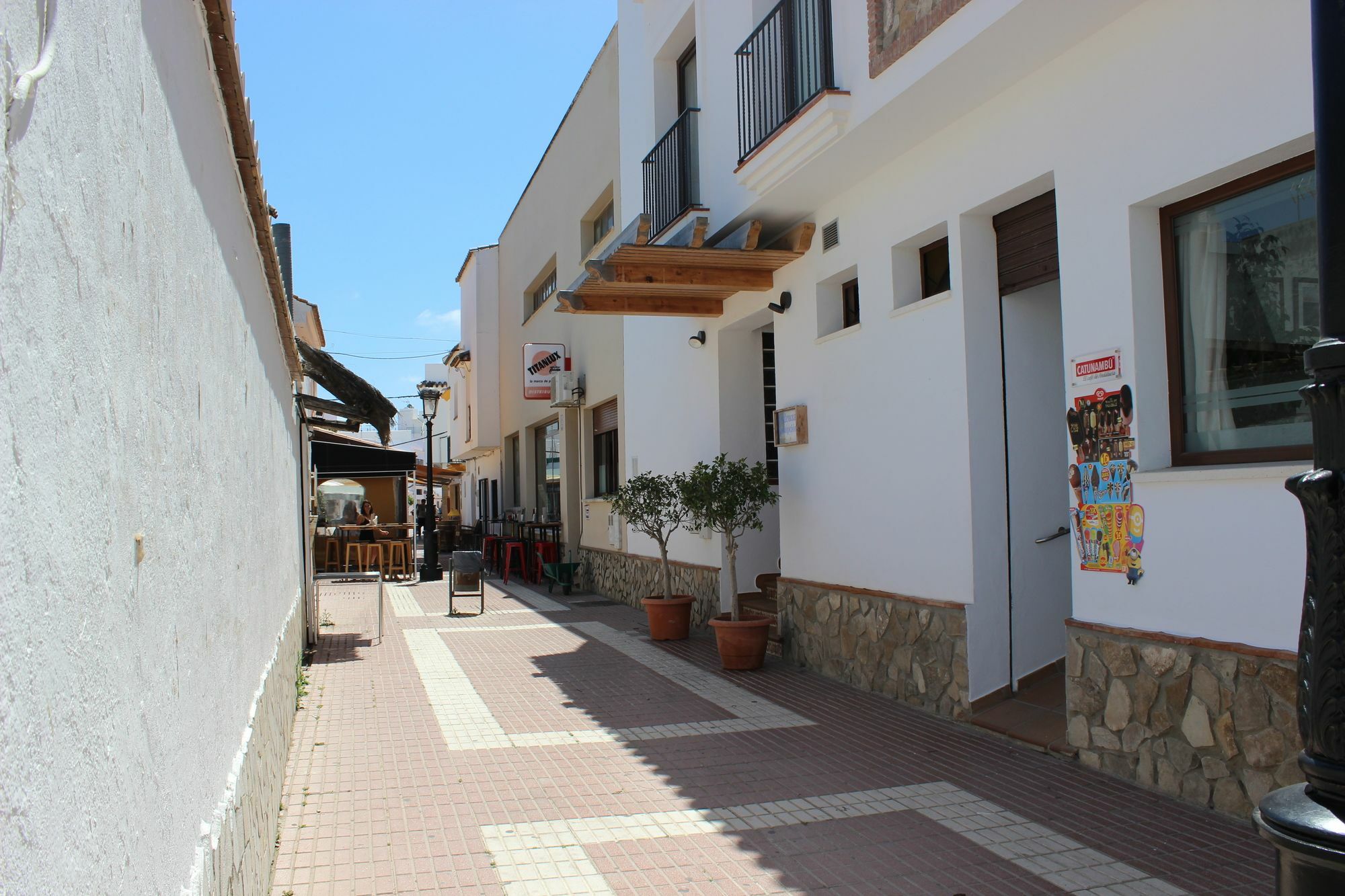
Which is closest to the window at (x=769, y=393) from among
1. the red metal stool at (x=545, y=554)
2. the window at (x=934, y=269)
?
the window at (x=934, y=269)

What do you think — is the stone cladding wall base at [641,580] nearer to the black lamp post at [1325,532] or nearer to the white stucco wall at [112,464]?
the white stucco wall at [112,464]

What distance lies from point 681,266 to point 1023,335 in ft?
11.4

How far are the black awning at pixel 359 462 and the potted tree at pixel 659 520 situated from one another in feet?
13.6

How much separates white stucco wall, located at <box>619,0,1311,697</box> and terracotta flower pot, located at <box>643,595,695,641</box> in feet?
5.79

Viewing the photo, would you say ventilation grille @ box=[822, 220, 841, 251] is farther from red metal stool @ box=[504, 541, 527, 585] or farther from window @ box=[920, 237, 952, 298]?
red metal stool @ box=[504, 541, 527, 585]

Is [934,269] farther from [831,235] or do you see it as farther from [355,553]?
[355,553]

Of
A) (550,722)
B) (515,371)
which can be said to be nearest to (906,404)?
(550,722)

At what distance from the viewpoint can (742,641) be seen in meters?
9.11

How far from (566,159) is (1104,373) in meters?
14.5

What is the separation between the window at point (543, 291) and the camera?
20.7m

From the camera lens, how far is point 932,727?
694cm

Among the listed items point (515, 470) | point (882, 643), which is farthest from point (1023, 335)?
point (515, 470)

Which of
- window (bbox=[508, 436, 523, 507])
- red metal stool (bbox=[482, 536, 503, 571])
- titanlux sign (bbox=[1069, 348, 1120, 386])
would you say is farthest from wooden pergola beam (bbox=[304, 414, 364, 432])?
window (bbox=[508, 436, 523, 507])

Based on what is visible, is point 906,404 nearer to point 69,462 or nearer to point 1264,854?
point 1264,854
